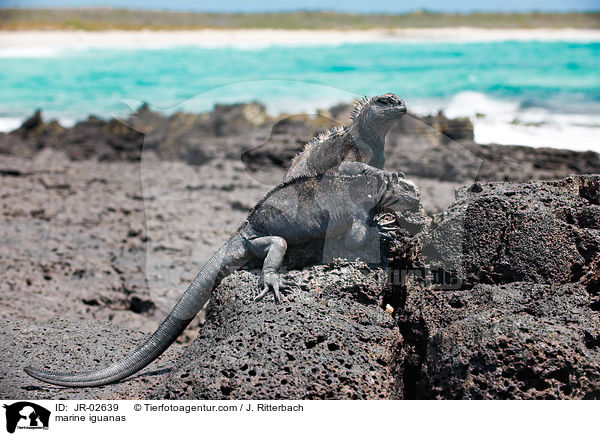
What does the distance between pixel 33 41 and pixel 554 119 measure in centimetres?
1197

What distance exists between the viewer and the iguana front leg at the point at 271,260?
2912 mm

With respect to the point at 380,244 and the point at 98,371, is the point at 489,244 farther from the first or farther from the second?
the point at 98,371

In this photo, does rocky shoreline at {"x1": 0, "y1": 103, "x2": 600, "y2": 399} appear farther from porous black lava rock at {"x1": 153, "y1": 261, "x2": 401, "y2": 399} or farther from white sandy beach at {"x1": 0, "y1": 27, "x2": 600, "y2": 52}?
white sandy beach at {"x1": 0, "y1": 27, "x2": 600, "y2": 52}

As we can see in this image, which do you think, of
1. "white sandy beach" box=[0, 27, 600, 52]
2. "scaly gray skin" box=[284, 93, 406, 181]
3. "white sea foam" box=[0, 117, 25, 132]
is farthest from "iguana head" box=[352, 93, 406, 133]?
"white sandy beach" box=[0, 27, 600, 52]

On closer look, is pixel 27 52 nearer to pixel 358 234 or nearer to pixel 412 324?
pixel 358 234

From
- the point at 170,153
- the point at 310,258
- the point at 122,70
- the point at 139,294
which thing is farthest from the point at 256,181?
the point at 122,70

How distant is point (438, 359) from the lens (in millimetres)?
2617

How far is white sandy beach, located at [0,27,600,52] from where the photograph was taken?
56.1 ft

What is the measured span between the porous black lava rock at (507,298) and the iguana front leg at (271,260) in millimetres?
639

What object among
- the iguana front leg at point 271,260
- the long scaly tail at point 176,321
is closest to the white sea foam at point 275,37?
the long scaly tail at point 176,321

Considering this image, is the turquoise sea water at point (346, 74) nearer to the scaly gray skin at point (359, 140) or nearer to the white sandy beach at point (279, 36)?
the white sandy beach at point (279, 36)

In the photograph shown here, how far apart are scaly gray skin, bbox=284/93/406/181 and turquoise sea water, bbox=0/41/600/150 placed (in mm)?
7509

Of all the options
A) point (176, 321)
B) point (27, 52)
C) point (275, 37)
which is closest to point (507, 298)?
point (176, 321)
